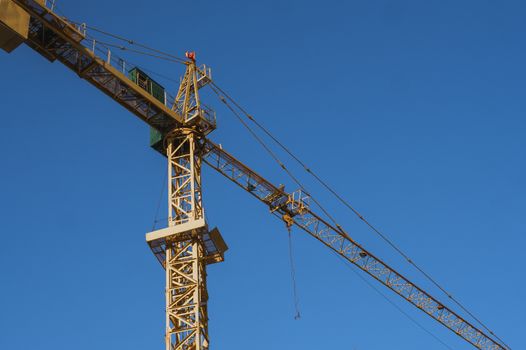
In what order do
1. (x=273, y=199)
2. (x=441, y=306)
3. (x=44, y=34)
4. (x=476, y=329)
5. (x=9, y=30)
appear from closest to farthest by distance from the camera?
1. (x=9, y=30)
2. (x=44, y=34)
3. (x=273, y=199)
4. (x=441, y=306)
5. (x=476, y=329)

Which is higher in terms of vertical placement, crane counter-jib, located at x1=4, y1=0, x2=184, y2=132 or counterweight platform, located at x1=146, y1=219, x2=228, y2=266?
crane counter-jib, located at x1=4, y1=0, x2=184, y2=132

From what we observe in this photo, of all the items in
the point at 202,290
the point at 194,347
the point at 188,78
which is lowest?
the point at 194,347

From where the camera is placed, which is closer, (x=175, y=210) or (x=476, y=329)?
(x=175, y=210)

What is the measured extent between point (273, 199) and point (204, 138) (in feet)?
28.6

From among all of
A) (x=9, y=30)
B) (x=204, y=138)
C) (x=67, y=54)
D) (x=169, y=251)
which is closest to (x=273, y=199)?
(x=204, y=138)

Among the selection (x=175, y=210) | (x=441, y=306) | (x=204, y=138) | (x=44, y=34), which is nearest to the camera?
(x=44, y=34)

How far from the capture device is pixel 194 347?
125 ft

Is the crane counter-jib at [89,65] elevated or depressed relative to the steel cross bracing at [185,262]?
elevated

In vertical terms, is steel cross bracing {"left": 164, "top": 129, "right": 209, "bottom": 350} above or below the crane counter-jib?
below

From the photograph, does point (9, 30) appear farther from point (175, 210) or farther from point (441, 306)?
point (441, 306)

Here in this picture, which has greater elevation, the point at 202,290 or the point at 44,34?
the point at 44,34

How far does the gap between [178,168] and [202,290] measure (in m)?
7.39

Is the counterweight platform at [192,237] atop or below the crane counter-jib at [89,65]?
below

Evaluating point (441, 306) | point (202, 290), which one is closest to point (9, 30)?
point (202, 290)
